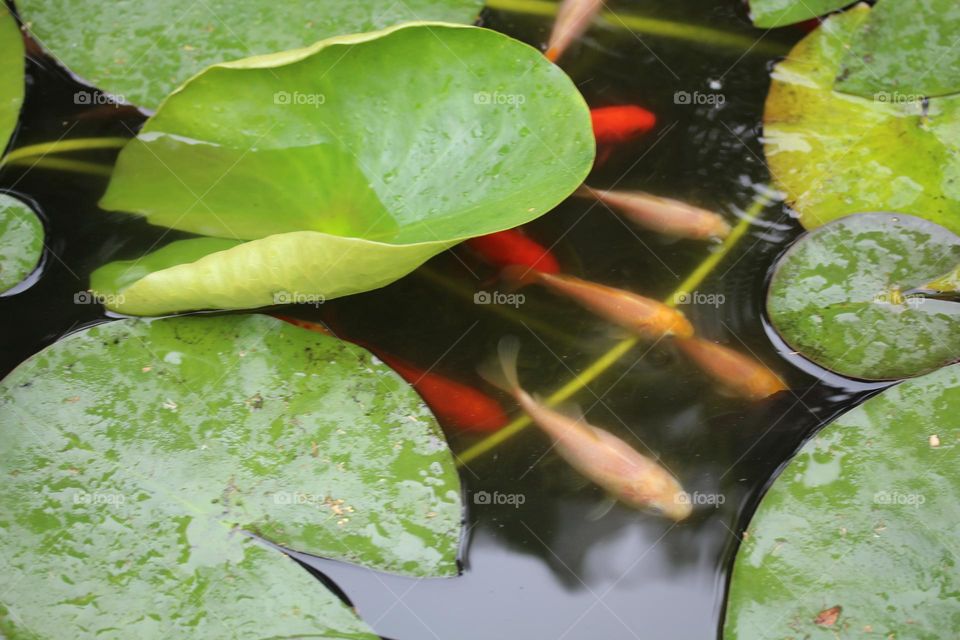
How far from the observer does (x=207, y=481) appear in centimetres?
204

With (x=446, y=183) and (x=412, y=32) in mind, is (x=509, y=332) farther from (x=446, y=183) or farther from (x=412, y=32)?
(x=412, y=32)

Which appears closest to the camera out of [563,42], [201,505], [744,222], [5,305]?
[201,505]

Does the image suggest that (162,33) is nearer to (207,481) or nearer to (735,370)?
(207,481)

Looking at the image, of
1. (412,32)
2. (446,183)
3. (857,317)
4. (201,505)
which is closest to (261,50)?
(412,32)

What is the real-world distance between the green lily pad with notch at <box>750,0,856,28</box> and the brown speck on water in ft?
6.06

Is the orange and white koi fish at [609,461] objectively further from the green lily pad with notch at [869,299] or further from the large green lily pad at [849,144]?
the large green lily pad at [849,144]

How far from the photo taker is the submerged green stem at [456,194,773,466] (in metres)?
2.28

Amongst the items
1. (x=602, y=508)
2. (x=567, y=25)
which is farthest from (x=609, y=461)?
(x=567, y=25)

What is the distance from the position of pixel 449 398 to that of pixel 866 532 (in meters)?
1.19

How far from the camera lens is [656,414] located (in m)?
2.33

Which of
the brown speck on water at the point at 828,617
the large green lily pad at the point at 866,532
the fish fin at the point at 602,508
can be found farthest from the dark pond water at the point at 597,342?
the brown speck on water at the point at 828,617

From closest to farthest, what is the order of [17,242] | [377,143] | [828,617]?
[828,617]
[377,143]
[17,242]

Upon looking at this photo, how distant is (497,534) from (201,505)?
2.62ft

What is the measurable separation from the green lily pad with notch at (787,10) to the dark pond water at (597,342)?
0.05 meters
